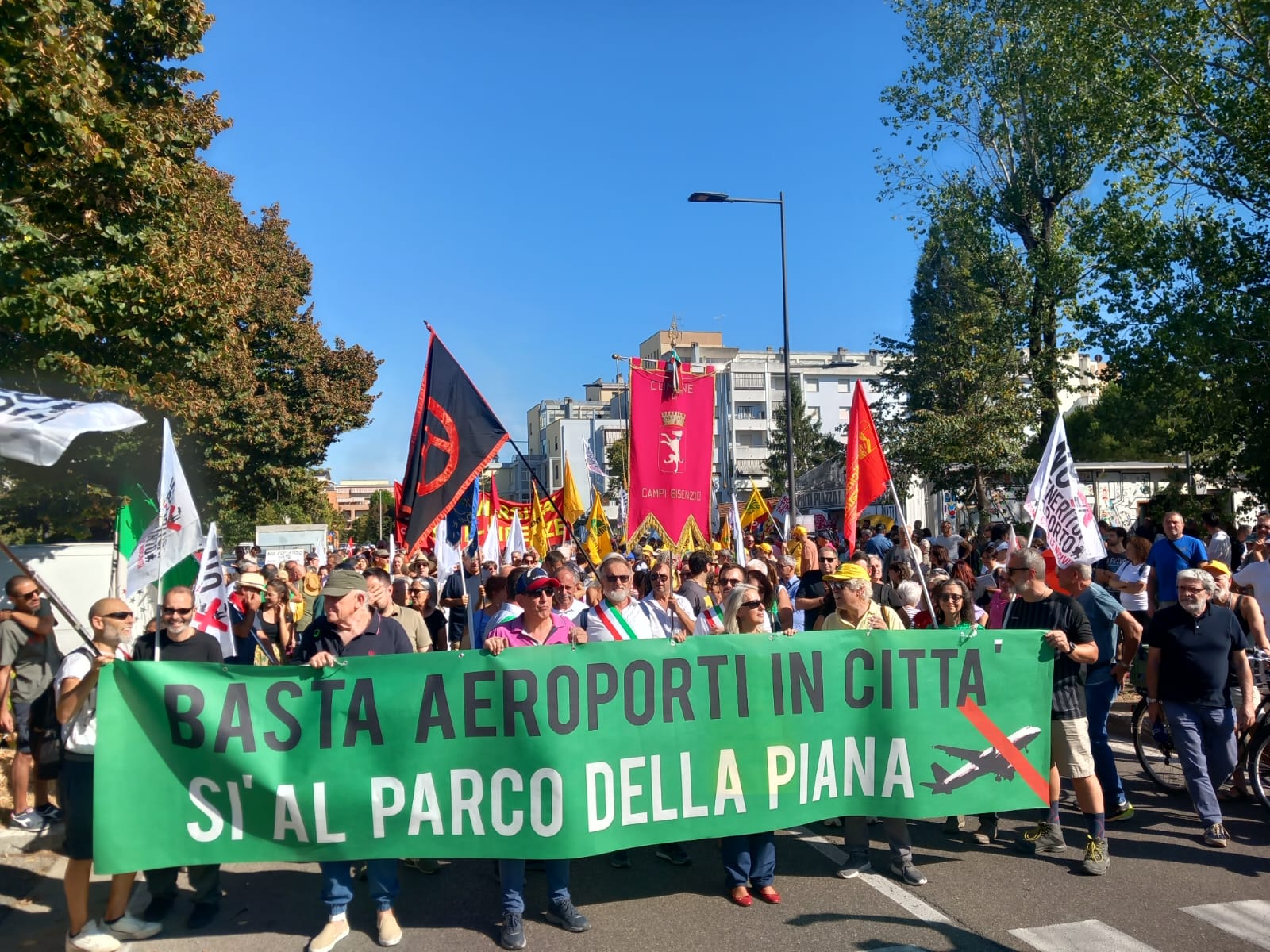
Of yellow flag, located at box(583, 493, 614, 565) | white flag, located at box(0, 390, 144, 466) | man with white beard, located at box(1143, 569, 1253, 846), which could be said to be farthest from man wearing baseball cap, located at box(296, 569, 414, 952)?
yellow flag, located at box(583, 493, 614, 565)

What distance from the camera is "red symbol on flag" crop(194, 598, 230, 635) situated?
7137mm

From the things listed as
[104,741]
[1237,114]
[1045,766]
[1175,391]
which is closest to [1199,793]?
[1045,766]

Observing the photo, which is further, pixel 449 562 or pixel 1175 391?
pixel 1175 391

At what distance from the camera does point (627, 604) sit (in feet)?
21.0

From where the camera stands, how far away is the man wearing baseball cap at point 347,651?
4945 millimetres

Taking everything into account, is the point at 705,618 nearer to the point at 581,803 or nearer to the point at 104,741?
the point at 581,803

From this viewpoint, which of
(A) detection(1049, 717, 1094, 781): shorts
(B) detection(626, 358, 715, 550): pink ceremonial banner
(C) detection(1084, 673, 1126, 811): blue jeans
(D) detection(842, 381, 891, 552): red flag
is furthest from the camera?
(B) detection(626, 358, 715, 550): pink ceremonial banner

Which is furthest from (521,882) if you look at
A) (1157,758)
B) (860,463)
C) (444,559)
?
(444,559)

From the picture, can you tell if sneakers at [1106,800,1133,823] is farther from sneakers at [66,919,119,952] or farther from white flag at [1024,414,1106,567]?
sneakers at [66,919,119,952]

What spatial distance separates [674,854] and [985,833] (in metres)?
2.01

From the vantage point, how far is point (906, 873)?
5.69 m

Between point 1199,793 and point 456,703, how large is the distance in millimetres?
4540

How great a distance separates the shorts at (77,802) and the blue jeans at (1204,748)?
6.07 metres

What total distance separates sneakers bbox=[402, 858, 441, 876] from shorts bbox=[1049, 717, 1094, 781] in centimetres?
363
